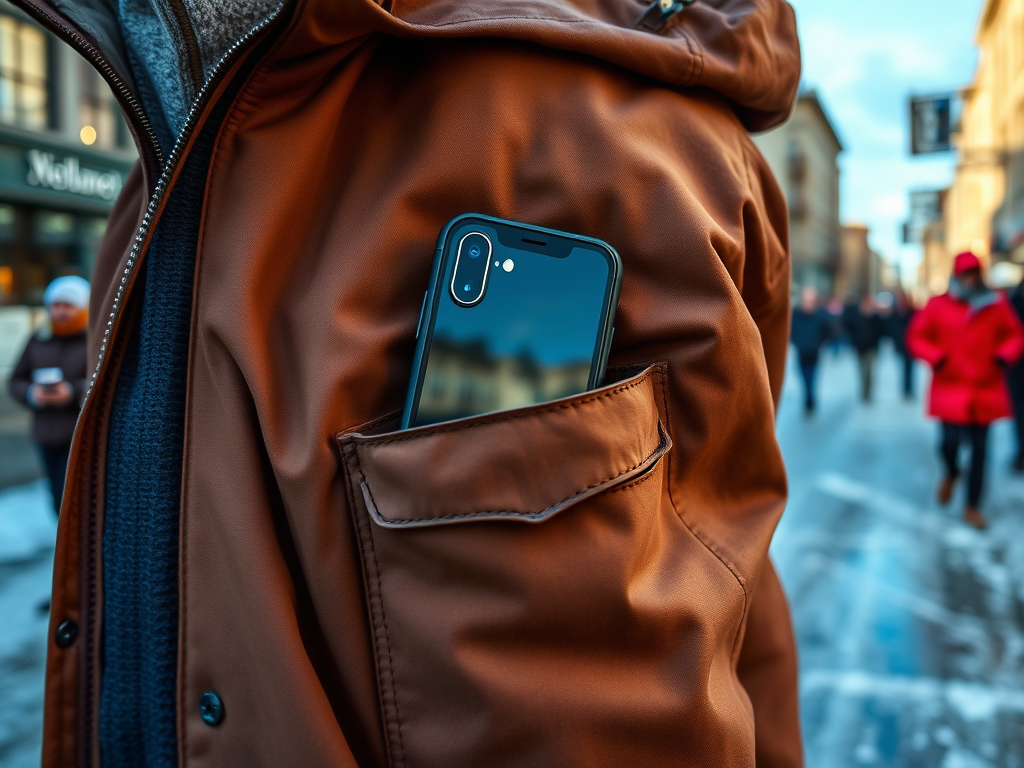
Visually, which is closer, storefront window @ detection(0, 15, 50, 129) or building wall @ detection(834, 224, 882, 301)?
storefront window @ detection(0, 15, 50, 129)

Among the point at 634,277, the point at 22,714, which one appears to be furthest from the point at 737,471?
the point at 22,714

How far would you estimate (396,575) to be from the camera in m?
0.80

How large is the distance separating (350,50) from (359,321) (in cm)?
32

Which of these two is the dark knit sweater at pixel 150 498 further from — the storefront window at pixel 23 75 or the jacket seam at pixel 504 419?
the storefront window at pixel 23 75

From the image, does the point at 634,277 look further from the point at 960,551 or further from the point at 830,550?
the point at 960,551

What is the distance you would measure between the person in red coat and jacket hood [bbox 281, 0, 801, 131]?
476 cm

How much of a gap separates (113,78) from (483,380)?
0.59m

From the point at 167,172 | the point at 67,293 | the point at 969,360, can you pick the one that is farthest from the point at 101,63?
the point at 969,360

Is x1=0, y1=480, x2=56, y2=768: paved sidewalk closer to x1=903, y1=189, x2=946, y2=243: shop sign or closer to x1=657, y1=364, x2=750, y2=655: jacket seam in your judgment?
x1=657, y1=364, x2=750, y2=655: jacket seam

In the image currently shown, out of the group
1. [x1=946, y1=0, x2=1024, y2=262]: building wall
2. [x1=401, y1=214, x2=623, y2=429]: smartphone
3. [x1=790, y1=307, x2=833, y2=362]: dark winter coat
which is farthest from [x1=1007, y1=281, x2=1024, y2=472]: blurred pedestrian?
[x1=946, y1=0, x2=1024, y2=262]: building wall

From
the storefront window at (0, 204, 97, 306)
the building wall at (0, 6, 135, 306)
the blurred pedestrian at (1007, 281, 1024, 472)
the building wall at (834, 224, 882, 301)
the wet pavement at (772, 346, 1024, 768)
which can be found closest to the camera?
the wet pavement at (772, 346, 1024, 768)

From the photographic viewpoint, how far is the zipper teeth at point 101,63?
89 cm

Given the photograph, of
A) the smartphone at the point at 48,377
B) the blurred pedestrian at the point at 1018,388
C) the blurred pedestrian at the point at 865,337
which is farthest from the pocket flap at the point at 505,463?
the blurred pedestrian at the point at 865,337

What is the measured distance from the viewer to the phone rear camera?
2.86 ft
